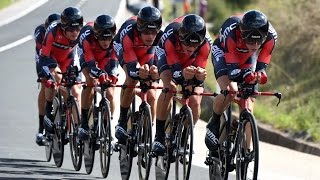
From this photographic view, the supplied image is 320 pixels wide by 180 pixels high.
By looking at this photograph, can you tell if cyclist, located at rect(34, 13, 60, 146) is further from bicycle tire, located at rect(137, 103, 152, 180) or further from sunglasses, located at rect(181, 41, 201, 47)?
sunglasses, located at rect(181, 41, 201, 47)

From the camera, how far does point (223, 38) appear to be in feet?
36.4

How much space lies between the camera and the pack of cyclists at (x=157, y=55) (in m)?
10.8

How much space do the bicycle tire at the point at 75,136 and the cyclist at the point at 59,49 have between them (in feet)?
0.83

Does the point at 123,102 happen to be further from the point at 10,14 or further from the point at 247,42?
the point at 10,14

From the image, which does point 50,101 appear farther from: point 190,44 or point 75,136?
point 190,44

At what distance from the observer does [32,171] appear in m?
12.8

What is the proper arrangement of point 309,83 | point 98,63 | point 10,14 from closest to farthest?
point 98,63, point 309,83, point 10,14

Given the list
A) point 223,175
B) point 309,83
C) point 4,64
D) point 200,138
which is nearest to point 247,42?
point 223,175

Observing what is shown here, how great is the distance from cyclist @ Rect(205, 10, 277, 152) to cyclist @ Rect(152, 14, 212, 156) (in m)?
0.23

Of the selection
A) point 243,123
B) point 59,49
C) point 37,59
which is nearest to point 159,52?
point 243,123

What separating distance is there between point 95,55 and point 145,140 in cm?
173

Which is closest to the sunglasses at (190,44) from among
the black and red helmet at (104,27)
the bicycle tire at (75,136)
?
the black and red helmet at (104,27)

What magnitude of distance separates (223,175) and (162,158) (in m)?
0.99

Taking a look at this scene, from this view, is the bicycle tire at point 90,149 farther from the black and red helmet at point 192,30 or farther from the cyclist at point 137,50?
the black and red helmet at point 192,30
